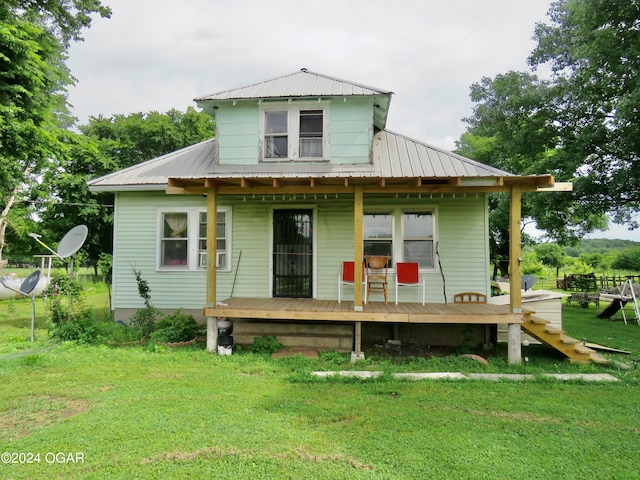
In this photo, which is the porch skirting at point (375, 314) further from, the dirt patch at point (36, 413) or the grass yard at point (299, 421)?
the dirt patch at point (36, 413)

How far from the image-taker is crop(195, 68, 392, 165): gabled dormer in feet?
24.8

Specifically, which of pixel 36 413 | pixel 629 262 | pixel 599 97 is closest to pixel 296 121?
pixel 36 413

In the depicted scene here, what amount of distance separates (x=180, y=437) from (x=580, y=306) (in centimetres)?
1753

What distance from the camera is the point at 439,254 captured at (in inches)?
294

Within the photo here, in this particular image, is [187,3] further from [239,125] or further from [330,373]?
[330,373]

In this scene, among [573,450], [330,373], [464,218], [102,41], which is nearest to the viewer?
[573,450]

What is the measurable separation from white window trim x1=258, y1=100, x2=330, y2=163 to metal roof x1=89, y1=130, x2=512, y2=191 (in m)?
0.14

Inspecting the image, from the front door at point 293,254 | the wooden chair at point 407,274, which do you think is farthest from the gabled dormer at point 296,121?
the wooden chair at point 407,274

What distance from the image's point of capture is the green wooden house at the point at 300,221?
7.34 metres

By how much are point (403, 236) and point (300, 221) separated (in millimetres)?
2351

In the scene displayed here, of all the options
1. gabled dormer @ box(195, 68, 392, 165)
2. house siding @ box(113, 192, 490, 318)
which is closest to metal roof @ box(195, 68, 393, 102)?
gabled dormer @ box(195, 68, 392, 165)

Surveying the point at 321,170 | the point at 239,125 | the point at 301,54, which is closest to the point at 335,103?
the point at 321,170

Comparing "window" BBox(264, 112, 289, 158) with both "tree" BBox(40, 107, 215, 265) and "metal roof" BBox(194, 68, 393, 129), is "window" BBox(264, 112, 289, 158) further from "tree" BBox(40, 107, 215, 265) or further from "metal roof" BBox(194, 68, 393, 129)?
"tree" BBox(40, 107, 215, 265)

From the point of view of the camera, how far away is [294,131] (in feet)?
25.5
